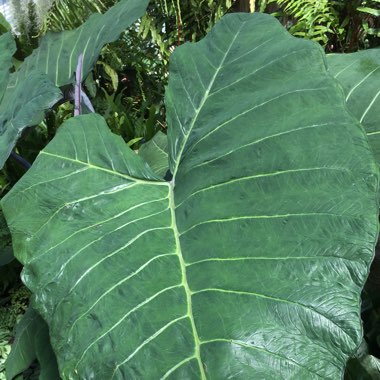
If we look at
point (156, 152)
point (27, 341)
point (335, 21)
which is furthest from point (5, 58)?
point (335, 21)

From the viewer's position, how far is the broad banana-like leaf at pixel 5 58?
1465mm

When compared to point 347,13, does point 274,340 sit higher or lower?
higher

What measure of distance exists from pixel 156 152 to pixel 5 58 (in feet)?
2.06

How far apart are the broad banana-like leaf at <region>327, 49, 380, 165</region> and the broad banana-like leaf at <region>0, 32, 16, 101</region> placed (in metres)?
0.86

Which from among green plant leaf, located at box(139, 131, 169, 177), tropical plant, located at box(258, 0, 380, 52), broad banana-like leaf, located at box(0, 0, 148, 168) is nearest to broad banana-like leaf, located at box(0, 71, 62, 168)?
broad banana-like leaf, located at box(0, 0, 148, 168)

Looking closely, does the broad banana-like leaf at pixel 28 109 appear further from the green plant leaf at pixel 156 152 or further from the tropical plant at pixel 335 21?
the tropical plant at pixel 335 21

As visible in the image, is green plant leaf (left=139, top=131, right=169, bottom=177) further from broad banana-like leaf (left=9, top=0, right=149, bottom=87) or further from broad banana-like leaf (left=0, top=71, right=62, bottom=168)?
broad banana-like leaf (left=0, top=71, right=62, bottom=168)

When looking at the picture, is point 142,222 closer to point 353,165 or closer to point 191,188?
point 191,188

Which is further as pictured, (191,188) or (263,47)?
(263,47)

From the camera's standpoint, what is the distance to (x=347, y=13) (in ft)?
10.7

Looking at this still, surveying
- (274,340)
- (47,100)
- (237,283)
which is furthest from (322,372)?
(47,100)

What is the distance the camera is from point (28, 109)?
3.62 feet

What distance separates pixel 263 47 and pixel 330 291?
0.63m

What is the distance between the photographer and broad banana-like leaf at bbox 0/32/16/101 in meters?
1.46
